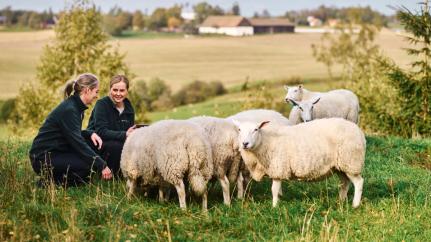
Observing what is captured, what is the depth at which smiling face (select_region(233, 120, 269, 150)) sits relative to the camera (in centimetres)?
843

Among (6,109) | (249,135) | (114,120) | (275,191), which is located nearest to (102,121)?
(114,120)

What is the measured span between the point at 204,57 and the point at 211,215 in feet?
220

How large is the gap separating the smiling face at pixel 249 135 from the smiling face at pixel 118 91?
6.67 feet

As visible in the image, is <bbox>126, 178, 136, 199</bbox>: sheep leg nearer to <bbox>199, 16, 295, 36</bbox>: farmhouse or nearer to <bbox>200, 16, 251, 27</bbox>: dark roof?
<bbox>199, 16, 295, 36</bbox>: farmhouse

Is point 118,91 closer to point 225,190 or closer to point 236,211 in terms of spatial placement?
point 225,190

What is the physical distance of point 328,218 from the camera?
8.04 meters

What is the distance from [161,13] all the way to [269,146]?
306ft

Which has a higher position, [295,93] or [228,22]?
[295,93]

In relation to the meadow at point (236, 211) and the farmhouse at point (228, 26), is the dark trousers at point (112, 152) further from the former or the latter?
the farmhouse at point (228, 26)

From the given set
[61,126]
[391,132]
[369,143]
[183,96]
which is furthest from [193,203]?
[183,96]

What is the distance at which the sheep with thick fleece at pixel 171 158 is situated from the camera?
8.29m

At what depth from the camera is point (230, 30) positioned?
90.5 metres

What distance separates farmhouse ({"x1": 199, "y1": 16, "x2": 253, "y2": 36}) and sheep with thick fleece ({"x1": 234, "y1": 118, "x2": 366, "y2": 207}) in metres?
80.3

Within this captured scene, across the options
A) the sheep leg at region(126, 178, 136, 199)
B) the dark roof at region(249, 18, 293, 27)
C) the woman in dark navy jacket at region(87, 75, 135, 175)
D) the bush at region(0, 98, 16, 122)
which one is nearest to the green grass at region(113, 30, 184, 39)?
the dark roof at region(249, 18, 293, 27)
